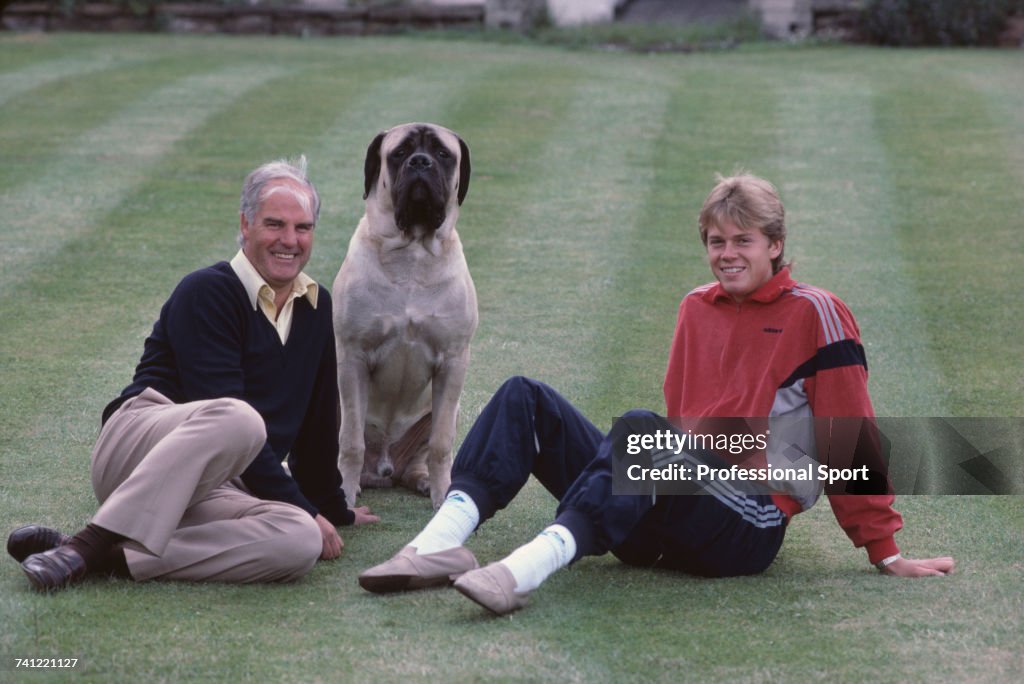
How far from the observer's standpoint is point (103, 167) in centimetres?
1162

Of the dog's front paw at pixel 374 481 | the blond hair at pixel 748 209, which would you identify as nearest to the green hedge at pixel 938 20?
the dog's front paw at pixel 374 481

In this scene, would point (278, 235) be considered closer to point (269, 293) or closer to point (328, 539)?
point (269, 293)

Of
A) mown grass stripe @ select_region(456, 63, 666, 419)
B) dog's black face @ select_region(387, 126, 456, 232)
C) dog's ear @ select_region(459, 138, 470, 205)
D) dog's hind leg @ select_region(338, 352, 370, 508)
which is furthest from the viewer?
mown grass stripe @ select_region(456, 63, 666, 419)

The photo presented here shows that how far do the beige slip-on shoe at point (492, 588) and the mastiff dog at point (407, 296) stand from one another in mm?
1595

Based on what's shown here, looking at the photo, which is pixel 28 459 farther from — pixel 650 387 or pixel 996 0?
pixel 996 0

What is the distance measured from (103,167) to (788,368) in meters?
8.50

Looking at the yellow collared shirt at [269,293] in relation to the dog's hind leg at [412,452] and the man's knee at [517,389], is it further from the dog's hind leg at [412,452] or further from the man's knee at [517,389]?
the dog's hind leg at [412,452]

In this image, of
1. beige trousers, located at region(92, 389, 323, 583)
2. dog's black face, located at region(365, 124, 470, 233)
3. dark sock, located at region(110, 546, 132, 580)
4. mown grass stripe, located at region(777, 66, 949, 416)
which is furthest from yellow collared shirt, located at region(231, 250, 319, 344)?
mown grass stripe, located at region(777, 66, 949, 416)

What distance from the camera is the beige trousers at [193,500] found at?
4.18m

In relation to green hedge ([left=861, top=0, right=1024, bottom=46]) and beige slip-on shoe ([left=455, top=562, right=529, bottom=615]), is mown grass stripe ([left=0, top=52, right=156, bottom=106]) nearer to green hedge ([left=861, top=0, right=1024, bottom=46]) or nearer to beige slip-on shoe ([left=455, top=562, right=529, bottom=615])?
green hedge ([left=861, top=0, right=1024, bottom=46])

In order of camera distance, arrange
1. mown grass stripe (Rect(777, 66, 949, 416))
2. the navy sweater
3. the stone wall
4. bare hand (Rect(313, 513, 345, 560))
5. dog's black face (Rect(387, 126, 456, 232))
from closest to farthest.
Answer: the navy sweater, bare hand (Rect(313, 513, 345, 560)), dog's black face (Rect(387, 126, 456, 232)), mown grass stripe (Rect(777, 66, 949, 416)), the stone wall

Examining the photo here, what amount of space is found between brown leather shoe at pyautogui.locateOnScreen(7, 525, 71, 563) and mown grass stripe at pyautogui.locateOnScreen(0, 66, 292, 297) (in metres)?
4.58

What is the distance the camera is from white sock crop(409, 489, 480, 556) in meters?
4.37

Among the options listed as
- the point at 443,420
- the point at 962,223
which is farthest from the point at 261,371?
the point at 962,223
